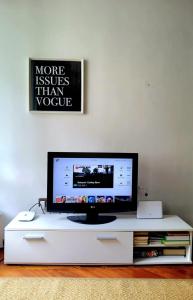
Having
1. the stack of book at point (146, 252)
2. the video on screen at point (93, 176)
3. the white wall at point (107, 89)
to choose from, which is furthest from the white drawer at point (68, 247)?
the white wall at point (107, 89)

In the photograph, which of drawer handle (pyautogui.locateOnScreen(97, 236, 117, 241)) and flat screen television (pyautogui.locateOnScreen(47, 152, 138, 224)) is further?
flat screen television (pyautogui.locateOnScreen(47, 152, 138, 224))

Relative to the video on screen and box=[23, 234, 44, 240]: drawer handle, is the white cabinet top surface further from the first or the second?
the video on screen

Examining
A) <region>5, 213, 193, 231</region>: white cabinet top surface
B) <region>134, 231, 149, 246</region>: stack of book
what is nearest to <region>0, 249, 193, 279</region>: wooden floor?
<region>134, 231, 149, 246</region>: stack of book

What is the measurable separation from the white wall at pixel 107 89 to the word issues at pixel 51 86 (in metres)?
0.12

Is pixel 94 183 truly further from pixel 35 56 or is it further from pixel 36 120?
pixel 35 56

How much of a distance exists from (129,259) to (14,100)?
1.78 metres

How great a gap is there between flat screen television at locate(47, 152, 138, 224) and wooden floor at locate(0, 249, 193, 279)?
0.40 m

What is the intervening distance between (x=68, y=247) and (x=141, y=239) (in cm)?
61

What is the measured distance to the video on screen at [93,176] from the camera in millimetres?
2520

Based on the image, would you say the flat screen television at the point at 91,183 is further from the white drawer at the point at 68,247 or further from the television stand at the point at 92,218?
the white drawer at the point at 68,247

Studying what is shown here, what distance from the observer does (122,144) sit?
279 centimetres

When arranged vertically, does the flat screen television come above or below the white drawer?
above

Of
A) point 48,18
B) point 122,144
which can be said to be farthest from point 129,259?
point 48,18

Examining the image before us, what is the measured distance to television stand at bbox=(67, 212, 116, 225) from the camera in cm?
247
